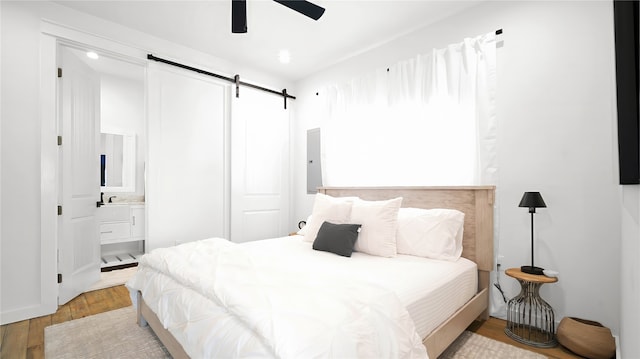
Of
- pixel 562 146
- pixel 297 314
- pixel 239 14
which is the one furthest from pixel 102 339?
pixel 562 146

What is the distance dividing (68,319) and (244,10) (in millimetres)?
2882

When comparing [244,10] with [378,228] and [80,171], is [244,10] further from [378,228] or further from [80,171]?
[80,171]

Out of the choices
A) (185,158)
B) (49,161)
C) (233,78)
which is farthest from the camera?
(233,78)

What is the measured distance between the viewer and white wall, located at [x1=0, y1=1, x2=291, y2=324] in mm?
2477

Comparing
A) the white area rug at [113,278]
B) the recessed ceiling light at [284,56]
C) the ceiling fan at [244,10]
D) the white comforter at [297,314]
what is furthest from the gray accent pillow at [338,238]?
the white area rug at [113,278]

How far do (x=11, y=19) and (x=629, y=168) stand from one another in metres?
4.08

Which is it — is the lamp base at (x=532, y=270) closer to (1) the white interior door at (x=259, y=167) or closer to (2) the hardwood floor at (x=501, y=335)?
(2) the hardwood floor at (x=501, y=335)

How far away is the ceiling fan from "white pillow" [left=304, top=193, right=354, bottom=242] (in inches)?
62.6

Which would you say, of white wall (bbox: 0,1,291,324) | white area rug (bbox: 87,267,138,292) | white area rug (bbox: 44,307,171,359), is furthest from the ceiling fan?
white area rug (bbox: 87,267,138,292)

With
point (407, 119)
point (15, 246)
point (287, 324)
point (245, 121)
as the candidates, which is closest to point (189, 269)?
point (287, 324)

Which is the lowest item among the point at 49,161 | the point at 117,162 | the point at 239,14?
the point at 49,161

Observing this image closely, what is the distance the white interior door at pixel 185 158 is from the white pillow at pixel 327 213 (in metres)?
1.54

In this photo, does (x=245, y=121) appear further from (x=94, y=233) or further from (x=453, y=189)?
(x=453, y=189)

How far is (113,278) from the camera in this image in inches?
145
